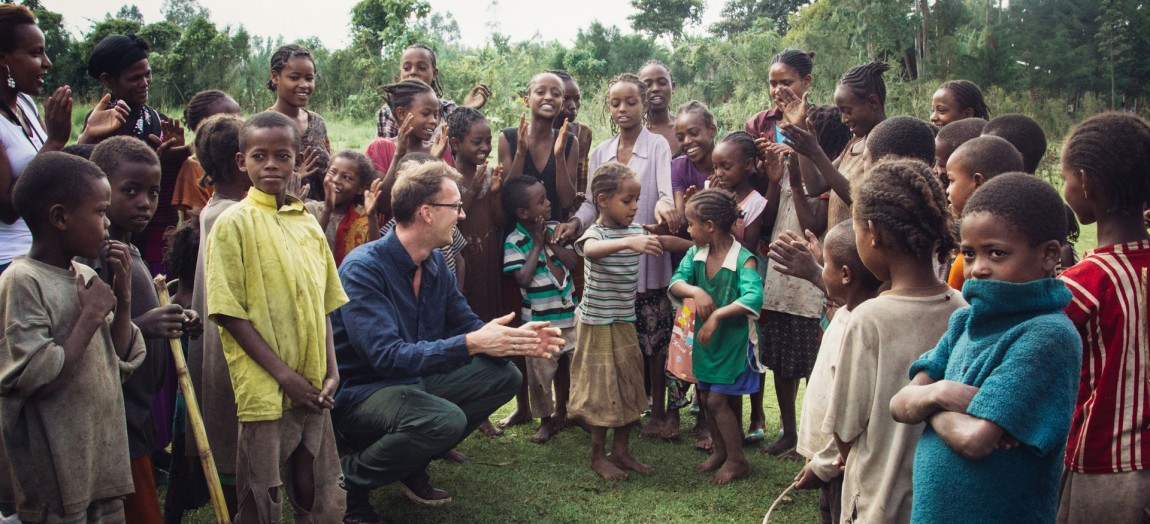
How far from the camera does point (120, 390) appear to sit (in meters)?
3.15

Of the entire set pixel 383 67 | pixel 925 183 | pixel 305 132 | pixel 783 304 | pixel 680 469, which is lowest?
pixel 680 469

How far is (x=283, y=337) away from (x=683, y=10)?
143 ft

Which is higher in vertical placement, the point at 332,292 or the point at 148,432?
the point at 332,292

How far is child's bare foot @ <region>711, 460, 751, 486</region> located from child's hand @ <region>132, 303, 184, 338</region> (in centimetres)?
278

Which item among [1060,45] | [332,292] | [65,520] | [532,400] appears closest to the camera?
[65,520]

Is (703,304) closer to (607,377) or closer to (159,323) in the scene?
(607,377)

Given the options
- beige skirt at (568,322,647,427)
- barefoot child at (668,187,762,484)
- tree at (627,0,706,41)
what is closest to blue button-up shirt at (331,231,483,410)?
beige skirt at (568,322,647,427)

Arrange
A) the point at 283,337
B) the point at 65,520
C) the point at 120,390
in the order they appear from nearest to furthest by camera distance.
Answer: the point at 65,520 → the point at 120,390 → the point at 283,337

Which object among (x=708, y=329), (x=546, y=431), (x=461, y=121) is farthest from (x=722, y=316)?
(x=461, y=121)

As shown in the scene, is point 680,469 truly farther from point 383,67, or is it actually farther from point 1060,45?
point 1060,45

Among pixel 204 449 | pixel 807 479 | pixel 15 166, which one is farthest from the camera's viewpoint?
pixel 15 166

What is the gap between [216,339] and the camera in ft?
11.9

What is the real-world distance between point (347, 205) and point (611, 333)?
5.76ft

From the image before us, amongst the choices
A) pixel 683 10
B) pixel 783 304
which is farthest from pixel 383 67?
pixel 683 10
